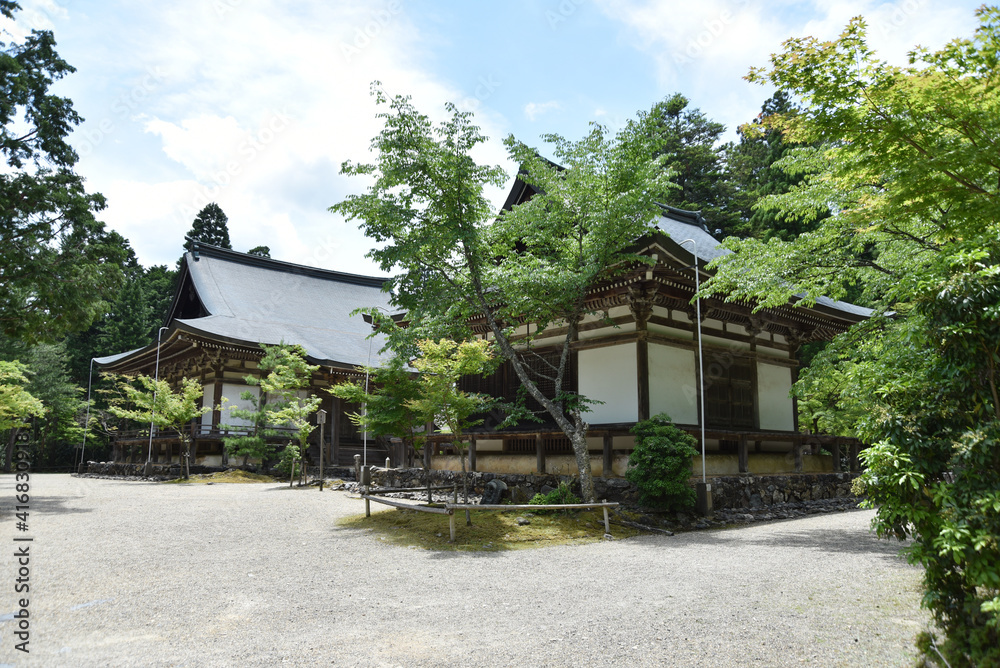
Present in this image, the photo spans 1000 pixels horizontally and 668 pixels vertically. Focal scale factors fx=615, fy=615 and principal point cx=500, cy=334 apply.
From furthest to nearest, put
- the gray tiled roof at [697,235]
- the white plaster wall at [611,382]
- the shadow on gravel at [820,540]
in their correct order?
the gray tiled roof at [697,235] < the white plaster wall at [611,382] < the shadow on gravel at [820,540]

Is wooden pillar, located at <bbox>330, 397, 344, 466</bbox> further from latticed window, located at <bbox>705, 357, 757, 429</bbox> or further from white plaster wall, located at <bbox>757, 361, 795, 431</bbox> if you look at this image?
white plaster wall, located at <bbox>757, 361, 795, 431</bbox>

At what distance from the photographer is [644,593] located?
5660 mm

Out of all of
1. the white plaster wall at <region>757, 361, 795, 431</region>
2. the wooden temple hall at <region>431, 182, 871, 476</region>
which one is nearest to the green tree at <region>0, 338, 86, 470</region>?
the wooden temple hall at <region>431, 182, 871, 476</region>

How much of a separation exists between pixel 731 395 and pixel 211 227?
4087 centimetres

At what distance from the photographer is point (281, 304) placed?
30.1 metres

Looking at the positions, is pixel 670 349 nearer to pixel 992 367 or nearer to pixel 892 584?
pixel 892 584

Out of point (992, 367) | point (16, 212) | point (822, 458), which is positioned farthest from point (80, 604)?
point (822, 458)

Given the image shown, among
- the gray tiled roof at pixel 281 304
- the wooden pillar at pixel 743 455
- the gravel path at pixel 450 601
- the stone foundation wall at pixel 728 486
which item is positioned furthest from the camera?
the gray tiled roof at pixel 281 304

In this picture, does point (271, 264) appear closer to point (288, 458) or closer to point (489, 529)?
point (288, 458)

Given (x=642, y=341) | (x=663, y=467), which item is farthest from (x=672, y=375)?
(x=663, y=467)

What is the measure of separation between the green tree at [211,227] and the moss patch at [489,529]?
38527mm

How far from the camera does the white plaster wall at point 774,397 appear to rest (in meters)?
15.1

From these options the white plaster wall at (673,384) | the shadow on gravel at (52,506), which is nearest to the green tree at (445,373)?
the white plaster wall at (673,384)

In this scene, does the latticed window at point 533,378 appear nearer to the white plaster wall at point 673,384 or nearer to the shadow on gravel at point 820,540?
the white plaster wall at point 673,384
